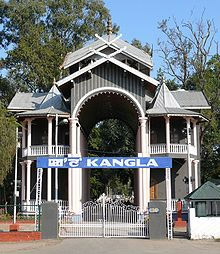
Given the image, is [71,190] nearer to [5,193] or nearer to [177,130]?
[177,130]

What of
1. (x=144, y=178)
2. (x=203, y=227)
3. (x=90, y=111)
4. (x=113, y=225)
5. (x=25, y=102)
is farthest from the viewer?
(x=25, y=102)

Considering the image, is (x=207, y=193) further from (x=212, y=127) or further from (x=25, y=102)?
(x=212, y=127)

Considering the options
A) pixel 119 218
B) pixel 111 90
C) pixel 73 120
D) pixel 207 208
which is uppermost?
pixel 111 90

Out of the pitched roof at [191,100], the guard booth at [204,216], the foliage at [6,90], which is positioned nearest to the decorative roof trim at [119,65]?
the pitched roof at [191,100]

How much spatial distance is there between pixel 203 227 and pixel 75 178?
13489mm

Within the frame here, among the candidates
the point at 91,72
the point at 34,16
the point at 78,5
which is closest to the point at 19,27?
the point at 34,16

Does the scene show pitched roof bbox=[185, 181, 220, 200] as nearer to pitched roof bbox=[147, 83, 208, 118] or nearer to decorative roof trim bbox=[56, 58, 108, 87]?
pitched roof bbox=[147, 83, 208, 118]

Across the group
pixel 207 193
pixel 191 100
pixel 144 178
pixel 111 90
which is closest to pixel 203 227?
pixel 207 193

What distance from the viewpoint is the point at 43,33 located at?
179ft

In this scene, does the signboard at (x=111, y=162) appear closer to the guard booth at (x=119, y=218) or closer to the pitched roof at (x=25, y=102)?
the guard booth at (x=119, y=218)

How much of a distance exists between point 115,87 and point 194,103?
8582 millimetres

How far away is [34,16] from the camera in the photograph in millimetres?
55156

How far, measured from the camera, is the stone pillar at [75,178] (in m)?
35.3

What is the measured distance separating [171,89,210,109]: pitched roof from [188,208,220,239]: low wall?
18.7 meters
